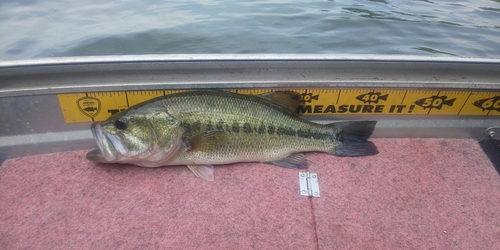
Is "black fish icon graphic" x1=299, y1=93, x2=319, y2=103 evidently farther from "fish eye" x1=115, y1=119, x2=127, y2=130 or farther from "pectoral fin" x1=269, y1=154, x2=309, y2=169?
"fish eye" x1=115, y1=119, x2=127, y2=130

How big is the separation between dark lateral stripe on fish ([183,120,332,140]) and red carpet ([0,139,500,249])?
0.81 feet

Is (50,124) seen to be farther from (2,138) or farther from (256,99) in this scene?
(256,99)

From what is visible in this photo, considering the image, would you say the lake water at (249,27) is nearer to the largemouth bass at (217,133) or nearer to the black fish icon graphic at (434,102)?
the black fish icon graphic at (434,102)

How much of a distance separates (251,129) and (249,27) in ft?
21.6

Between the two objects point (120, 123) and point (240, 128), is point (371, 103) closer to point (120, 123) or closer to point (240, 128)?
point (240, 128)

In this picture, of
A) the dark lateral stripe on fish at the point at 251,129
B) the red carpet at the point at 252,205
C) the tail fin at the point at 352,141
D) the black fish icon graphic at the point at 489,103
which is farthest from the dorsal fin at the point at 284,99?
the black fish icon graphic at the point at 489,103

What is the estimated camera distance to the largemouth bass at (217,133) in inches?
97.7

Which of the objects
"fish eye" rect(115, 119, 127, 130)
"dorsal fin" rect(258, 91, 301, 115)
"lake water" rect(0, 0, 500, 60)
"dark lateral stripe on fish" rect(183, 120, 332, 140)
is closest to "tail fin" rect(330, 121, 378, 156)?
"dark lateral stripe on fish" rect(183, 120, 332, 140)

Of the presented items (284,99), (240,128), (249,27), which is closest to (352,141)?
(284,99)

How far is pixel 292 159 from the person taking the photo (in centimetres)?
288

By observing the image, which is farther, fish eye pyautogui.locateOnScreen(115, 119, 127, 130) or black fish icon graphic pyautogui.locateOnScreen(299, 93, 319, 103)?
black fish icon graphic pyautogui.locateOnScreen(299, 93, 319, 103)

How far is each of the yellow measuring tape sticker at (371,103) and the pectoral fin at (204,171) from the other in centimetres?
72

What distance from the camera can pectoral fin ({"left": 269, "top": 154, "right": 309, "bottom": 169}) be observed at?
2.84 metres

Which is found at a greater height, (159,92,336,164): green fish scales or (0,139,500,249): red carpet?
(159,92,336,164): green fish scales
